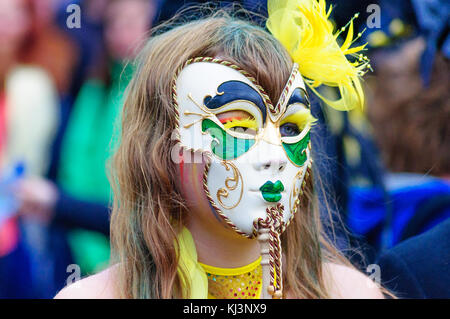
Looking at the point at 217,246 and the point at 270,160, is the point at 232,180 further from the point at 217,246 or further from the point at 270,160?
the point at 217,246

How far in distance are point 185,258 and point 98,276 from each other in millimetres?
266

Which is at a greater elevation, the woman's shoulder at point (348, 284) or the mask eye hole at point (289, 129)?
the mask eye hole at point (289, 129)

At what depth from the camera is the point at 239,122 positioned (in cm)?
185

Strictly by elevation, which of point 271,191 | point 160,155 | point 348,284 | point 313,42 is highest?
point 313,42

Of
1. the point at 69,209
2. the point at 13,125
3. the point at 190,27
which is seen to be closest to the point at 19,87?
the point at 13,125

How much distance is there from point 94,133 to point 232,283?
5.95 ft

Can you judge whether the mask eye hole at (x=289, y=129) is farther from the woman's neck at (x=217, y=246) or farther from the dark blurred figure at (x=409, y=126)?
the dark blurred figure at (x=409, y=126)

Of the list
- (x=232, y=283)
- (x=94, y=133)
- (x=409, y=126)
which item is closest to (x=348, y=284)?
(x=232, y=283)

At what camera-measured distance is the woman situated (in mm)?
1833

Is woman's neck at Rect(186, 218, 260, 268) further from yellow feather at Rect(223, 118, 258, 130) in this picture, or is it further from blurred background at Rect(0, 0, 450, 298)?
blurred background at Rect(0, 0, 450, 298)

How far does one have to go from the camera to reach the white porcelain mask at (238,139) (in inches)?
71.7

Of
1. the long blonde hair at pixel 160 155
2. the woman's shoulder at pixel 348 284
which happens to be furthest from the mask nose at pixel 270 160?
the woman's shoulder at pixel 348 284

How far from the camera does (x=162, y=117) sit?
1967 millimetres

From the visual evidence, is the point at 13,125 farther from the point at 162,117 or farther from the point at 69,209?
the point at 162,117
